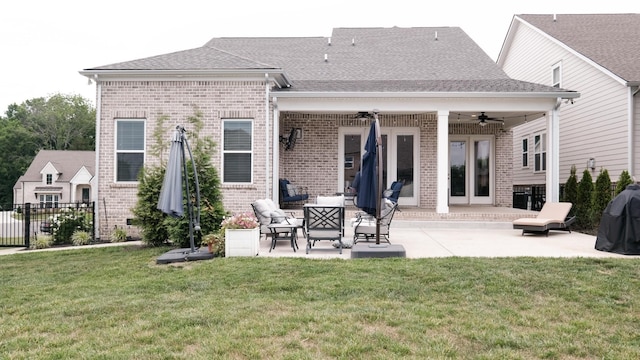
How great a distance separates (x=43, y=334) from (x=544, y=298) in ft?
16.6

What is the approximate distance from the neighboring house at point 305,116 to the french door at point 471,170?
4.7 inches

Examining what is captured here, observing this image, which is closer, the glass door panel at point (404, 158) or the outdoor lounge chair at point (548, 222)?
the outdoor lounge chair at point (548, 222)

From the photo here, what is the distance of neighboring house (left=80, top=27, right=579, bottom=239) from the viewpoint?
11711 mm

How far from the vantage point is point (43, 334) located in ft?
13.6

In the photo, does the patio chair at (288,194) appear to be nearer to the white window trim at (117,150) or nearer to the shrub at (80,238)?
the white window trim at (117,150)

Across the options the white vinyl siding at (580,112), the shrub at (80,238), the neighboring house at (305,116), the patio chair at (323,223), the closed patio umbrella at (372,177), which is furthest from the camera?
the white vinyl siding at (580,112)

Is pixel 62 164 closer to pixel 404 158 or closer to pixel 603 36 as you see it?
pixel 404 158

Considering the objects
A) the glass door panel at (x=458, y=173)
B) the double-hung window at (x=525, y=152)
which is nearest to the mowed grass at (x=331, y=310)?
the glass door panel at (x=458, y=173)

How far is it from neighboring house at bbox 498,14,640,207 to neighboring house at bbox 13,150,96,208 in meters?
36.1

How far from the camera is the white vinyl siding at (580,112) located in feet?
43.2

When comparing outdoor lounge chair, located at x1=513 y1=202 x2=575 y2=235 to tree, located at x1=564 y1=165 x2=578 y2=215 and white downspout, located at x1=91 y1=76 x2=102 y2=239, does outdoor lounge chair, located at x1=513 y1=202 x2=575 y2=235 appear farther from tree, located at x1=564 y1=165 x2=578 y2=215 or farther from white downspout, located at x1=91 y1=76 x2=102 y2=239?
white downspout, located at x1=91 y1=76 x2=102 y2=239

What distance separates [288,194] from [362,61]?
5.71 m

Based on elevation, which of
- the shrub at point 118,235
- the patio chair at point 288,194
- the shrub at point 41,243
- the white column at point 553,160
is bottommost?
the shrub at point 41,243

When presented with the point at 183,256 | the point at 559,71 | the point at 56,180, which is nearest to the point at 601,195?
the point at 559,71
